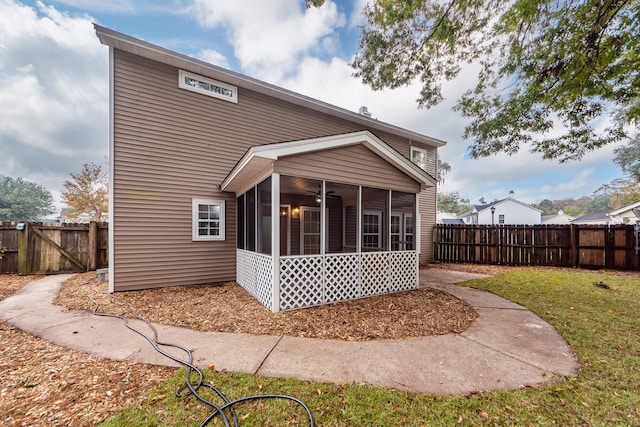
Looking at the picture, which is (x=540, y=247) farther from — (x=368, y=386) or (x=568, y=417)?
(x=368, y=386)

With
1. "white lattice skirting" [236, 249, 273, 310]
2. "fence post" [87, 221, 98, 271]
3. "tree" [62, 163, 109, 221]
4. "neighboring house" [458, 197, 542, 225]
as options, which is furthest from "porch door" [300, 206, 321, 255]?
"neighboring house" [458, 197, 542, 225]

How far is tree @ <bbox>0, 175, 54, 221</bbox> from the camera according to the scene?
3272 centimetres

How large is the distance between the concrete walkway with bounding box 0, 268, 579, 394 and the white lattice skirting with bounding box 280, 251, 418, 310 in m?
1.32

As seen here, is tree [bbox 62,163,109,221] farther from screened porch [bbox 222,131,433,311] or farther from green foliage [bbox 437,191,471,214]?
green foliage [bbox 437,191,471,214]

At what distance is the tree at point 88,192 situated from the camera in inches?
677


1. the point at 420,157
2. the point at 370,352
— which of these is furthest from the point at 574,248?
the point at 370,352

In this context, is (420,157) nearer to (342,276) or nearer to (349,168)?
(349,168)

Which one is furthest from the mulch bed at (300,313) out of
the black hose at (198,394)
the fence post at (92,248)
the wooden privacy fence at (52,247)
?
the wooden privacy fence at (52,247)

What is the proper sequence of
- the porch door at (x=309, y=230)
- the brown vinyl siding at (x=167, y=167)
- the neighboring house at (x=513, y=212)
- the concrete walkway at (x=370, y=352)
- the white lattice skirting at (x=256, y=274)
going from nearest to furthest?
the concrete walkway at (x=370, y=352), the white lattice skirting at (x=256, y=274), the brown vinyl siding at (x=167, y=167), the porch door at (x=309, y=230), the neighboring house at (x=513, y=212)

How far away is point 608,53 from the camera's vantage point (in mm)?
4594

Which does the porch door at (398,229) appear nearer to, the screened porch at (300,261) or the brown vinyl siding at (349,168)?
the screened porch at (300,261)

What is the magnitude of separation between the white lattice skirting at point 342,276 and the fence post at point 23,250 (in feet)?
27.2

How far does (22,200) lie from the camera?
1320 inches

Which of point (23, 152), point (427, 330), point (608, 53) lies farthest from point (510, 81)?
point (23, 152)
